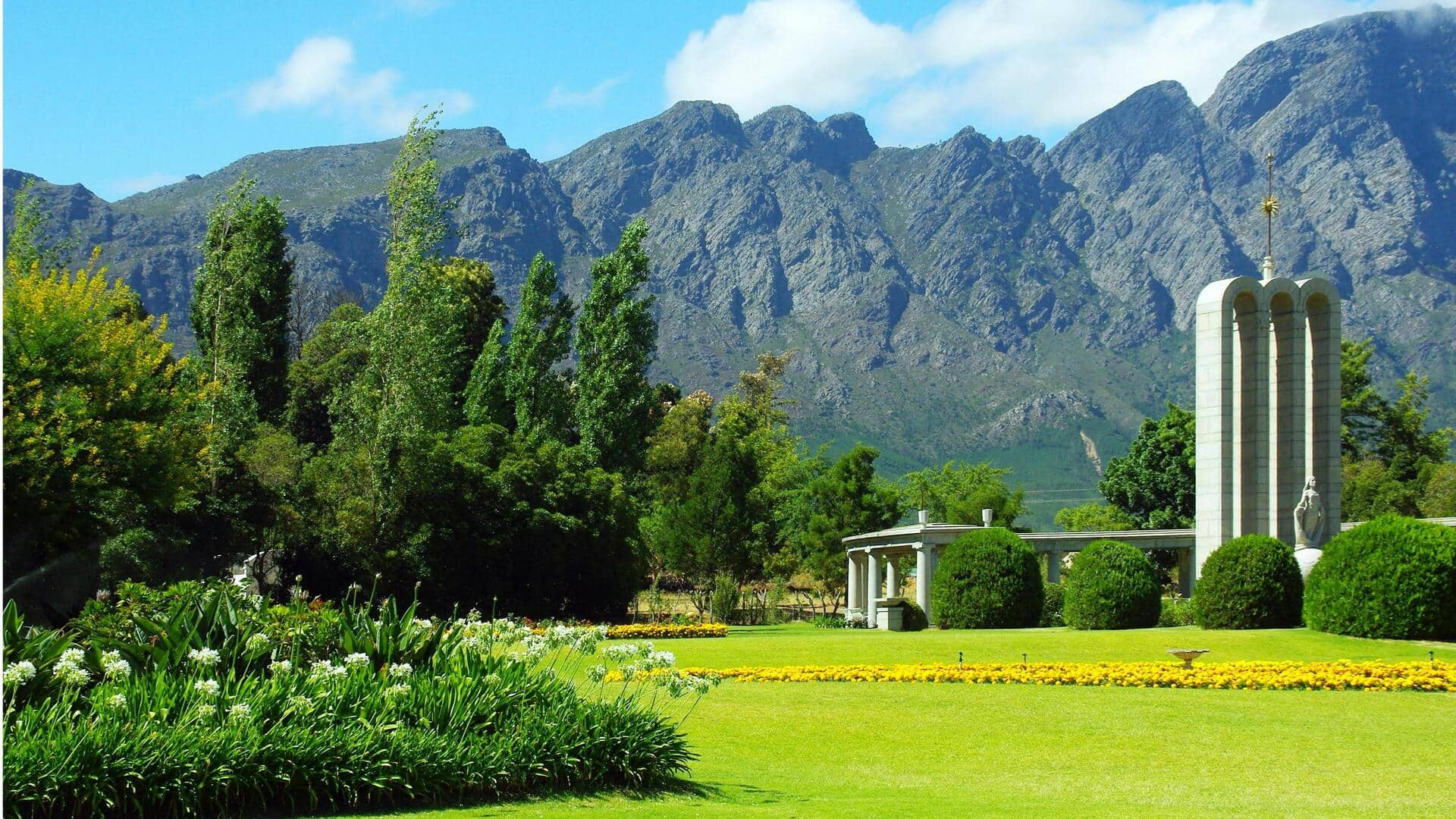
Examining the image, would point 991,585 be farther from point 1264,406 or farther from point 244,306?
point 244,306

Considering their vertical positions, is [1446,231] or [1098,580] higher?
[1446,231]

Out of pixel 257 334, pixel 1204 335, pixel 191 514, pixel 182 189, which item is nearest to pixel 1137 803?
pixel 1204 335

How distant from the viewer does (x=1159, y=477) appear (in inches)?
2098

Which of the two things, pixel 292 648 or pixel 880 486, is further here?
Result: pixel 880 486

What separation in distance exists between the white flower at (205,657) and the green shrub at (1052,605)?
71.9ft

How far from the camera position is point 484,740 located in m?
8.32

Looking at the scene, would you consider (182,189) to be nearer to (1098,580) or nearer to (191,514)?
(191,514)

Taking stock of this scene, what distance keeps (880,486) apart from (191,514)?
107ft

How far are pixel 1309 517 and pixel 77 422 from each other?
23.8 metres

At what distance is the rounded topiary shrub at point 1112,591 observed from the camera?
24.8 m

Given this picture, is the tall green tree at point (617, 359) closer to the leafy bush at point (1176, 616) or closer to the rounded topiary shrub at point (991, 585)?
the rounded topiary shrub at point (991, 585)

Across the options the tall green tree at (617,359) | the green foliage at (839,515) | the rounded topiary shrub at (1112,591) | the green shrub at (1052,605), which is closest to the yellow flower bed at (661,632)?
the green shrub at (1052,605)

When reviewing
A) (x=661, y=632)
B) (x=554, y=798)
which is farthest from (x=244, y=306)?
(x=554, y=798)

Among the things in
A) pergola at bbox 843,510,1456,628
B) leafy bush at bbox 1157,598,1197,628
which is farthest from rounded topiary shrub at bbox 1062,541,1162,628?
pergola at bbox 843,510,1456,628
